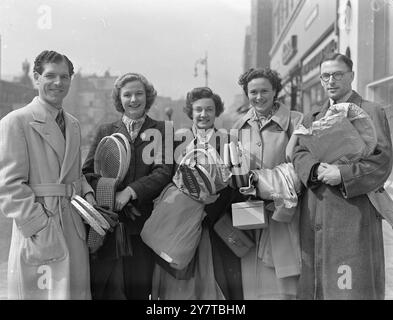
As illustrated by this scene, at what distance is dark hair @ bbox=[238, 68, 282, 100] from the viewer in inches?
92.3

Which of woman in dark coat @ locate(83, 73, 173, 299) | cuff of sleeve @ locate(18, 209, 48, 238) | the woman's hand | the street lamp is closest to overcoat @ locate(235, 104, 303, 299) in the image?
the street lamp

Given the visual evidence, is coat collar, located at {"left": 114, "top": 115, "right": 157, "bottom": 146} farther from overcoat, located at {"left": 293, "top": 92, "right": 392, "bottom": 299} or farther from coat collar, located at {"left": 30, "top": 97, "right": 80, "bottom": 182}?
overcoat, located at {"left": 293, "top": 92, "right": 392, "bottom": 299}

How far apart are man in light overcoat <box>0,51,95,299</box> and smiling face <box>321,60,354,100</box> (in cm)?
127

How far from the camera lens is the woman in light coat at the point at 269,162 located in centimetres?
231

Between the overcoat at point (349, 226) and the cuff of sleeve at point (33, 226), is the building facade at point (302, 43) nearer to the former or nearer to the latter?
the overcoat at point (349, 226)

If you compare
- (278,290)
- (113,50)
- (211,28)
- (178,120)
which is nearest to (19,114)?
(113,50)

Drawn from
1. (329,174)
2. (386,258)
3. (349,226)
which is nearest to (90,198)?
(329,174)

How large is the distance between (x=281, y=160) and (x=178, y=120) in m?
0.59

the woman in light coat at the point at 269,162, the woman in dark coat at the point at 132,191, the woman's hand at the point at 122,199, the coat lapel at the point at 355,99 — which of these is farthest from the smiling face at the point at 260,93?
the woman's hand at the point at 122,199

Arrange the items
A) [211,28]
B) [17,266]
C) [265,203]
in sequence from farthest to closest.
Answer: [211,28], [265,203], [17,266]

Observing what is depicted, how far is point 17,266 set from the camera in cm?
210

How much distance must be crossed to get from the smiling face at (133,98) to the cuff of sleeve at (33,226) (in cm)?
70
